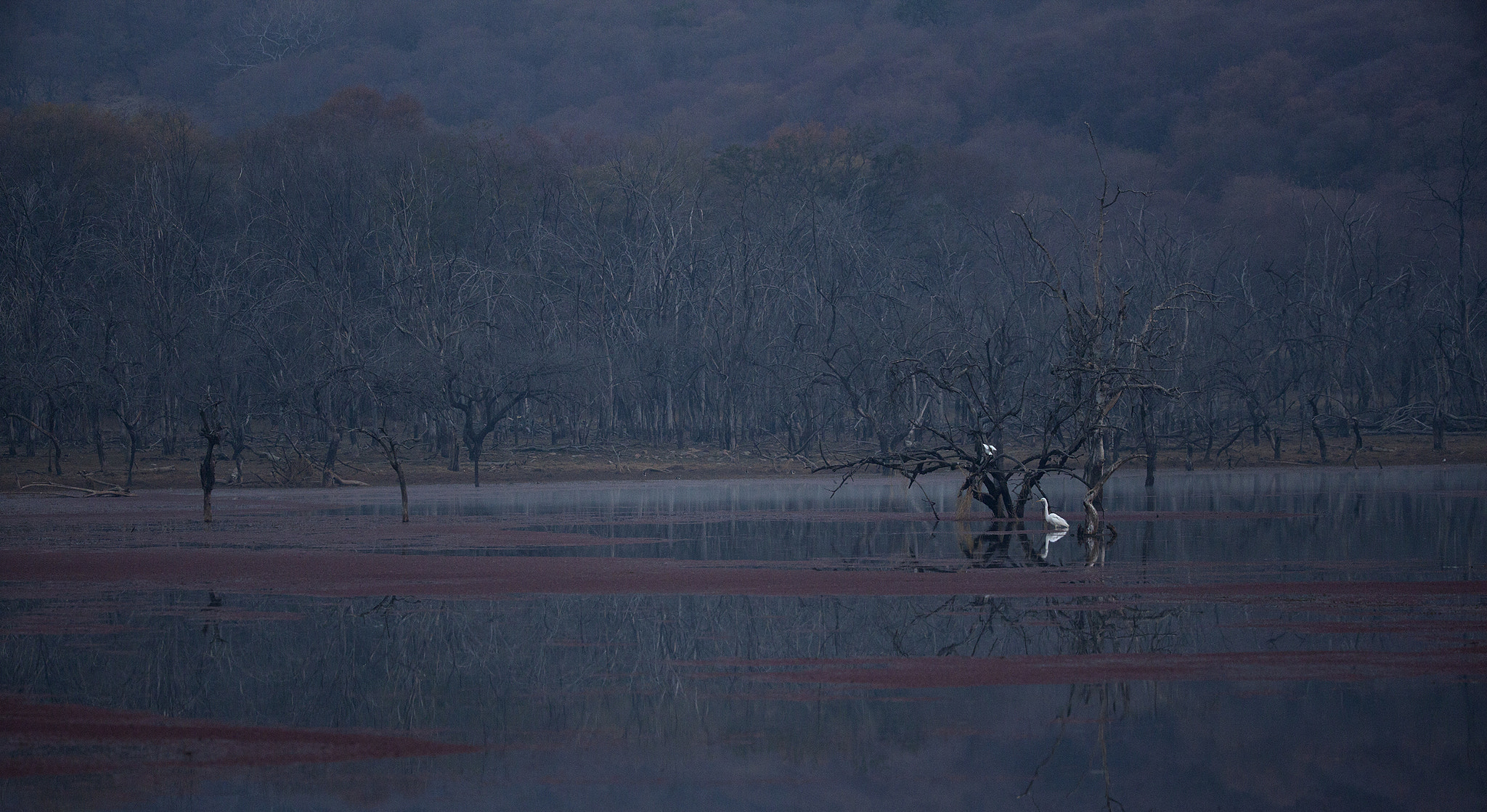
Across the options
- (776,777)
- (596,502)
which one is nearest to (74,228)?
(596,502)

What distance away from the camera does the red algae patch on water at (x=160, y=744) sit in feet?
36.6

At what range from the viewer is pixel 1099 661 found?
1427 cm

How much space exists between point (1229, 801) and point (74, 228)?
53866 mm

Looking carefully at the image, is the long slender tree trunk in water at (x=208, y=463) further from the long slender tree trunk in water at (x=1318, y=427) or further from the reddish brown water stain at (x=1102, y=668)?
the long slender tree trunk in water at (x=1318, y=427)

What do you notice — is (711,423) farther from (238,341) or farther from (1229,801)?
(1229,801)

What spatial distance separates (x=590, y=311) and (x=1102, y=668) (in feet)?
156

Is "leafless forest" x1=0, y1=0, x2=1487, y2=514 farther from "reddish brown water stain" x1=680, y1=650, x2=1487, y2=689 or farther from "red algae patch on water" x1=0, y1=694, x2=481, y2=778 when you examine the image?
"red algae patch on water" x1=0, y1=694, x2=481, y2=778

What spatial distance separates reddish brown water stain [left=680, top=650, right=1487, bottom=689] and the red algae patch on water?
3.60m

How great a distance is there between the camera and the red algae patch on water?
36.6ft

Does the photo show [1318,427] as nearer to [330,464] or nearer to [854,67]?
[330,464]

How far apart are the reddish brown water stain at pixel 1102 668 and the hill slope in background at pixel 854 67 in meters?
73.1

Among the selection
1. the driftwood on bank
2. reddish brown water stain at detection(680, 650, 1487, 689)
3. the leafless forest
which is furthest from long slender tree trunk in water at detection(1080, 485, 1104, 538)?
the driftwood on bank

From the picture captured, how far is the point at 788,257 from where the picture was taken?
63.1 m

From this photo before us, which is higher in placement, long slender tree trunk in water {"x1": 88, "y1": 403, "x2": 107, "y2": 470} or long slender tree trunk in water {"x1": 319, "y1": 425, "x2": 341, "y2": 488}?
long slender tree trunk in water {"x1": 88, "y1": 403, "x2": 107, "y2": 470}
